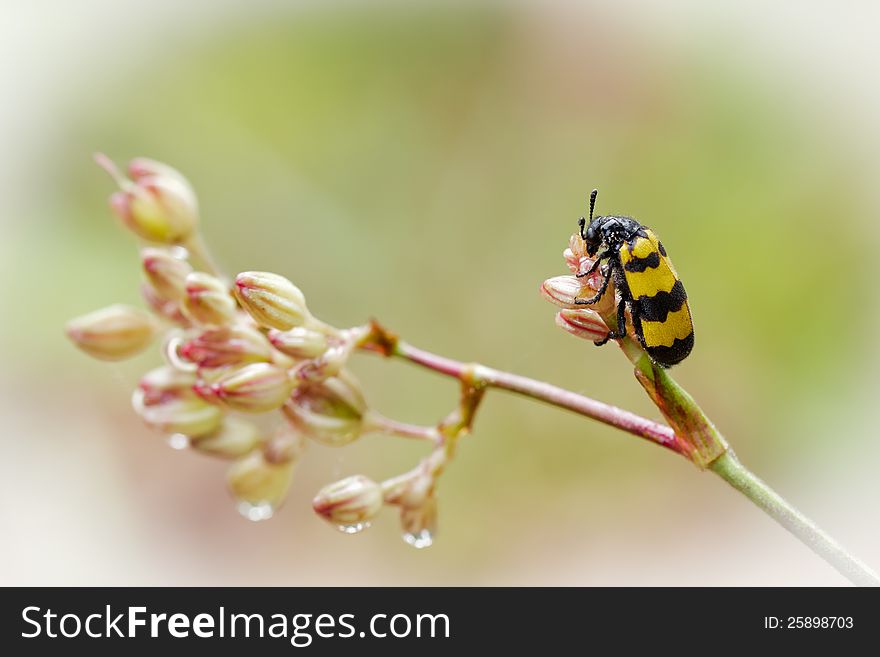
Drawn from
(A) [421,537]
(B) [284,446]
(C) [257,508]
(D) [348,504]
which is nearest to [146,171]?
(B) [284,446]

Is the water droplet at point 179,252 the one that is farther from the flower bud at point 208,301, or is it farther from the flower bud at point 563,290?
the flower bud at point 563,290

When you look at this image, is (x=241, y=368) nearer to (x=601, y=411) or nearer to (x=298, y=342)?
(x=298, y=342)

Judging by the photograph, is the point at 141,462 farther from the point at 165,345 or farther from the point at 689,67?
the point at 689,67

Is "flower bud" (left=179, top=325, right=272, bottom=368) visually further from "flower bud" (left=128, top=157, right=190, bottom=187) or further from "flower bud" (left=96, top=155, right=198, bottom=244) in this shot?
"flower bud" (left=128, top=157, right=190, bottom=187)

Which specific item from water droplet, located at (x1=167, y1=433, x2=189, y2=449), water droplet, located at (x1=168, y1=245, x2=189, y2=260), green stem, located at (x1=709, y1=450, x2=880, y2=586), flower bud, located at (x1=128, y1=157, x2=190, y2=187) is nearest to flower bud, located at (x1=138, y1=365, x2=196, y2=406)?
water droplet, located at (x1=167, y1=433, x2=189, y2=449)

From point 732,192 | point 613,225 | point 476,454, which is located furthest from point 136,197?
point 732,192
